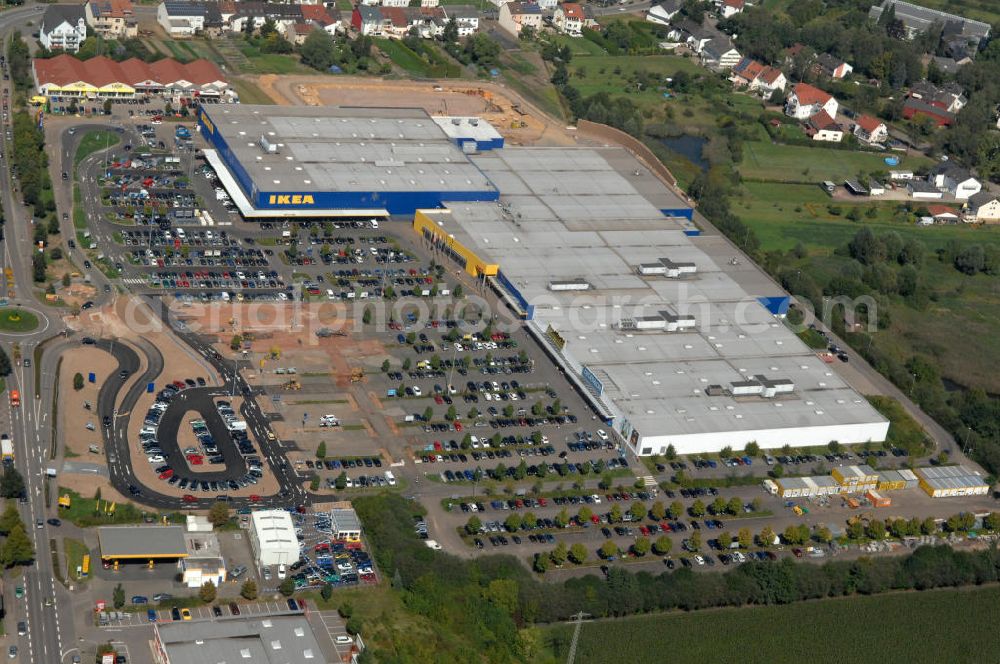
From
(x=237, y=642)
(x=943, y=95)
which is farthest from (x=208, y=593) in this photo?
(x=943, y=95)

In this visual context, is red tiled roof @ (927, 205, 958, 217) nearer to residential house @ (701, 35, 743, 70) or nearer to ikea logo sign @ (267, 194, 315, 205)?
residential house @ (701, 35, 743, 70)

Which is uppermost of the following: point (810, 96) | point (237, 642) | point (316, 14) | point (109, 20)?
point (109, 20)

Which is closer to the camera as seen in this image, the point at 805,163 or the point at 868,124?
the point at 805,163

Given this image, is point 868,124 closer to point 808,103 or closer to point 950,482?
point 808,103

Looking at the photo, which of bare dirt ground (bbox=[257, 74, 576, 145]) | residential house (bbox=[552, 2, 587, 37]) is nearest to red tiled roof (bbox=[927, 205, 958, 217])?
bare dirt ground (bbox=[257, 74, 576, 145])

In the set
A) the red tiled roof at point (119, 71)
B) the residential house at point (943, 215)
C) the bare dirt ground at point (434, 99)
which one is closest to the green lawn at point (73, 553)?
the red tiled roof at point (119, 71)

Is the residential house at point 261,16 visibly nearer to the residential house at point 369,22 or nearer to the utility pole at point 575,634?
the residential house at point 369,22

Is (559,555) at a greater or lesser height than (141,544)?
lesser
